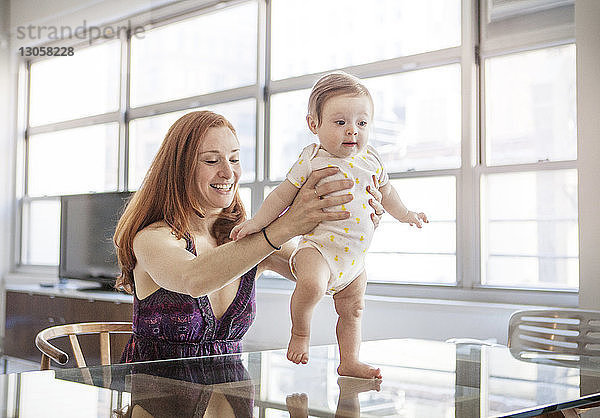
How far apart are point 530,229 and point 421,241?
693 millimetres

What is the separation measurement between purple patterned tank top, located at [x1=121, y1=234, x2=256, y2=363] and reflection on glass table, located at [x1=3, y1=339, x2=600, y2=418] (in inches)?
15.4

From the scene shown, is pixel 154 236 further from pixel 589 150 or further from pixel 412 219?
pixel 589 150

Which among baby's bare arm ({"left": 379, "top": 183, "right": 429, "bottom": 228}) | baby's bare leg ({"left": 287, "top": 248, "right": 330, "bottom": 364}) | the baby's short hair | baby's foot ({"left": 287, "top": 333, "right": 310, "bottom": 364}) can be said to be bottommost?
baby's foot ({"left": 287, "top": 333, "right": 310, "bottom": 364})

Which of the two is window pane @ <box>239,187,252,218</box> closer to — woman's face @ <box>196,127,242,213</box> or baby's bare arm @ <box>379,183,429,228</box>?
woman's face @ <box>196,127,242,213</box>

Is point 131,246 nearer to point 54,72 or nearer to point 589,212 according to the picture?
point 589,212

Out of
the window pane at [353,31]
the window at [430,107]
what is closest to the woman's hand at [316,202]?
the window at [430,107]

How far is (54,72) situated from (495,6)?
4930 millimetres

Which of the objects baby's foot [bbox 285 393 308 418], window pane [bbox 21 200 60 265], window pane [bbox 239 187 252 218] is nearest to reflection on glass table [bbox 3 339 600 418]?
baby's foot [bbox 285 393 308 418]

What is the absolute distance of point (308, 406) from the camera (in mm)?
1004

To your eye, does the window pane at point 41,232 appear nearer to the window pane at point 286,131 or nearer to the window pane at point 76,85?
the window pane at point 76,85

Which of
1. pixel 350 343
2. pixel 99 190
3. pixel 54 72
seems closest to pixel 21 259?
pixel 99 190

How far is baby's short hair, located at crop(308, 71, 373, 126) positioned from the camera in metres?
1.34

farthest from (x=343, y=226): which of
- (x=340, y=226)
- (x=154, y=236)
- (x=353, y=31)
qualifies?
(x=353, y=31)

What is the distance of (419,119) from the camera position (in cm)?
438
